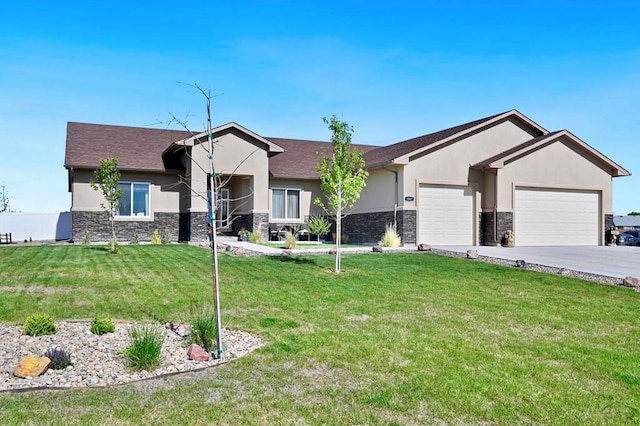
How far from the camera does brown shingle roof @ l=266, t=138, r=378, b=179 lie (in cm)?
2557

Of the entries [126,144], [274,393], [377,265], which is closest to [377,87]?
[377,265]

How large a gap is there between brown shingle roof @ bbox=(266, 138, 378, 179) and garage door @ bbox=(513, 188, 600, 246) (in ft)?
28.0

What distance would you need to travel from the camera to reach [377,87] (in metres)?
19.0

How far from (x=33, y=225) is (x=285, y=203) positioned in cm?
1474

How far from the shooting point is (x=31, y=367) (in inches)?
207

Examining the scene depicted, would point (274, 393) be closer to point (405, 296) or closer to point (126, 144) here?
point (405, 296)

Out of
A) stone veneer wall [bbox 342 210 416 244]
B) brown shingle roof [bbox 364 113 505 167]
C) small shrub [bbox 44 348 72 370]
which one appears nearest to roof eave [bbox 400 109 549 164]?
brown shingle roof [bbox 364 113 505 167]

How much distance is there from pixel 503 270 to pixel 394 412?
1027 centimetres

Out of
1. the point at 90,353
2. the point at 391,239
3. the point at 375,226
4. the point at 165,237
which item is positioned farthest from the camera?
the point at 375,226

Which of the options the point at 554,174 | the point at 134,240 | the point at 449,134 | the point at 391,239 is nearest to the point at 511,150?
→ the point at 554,174

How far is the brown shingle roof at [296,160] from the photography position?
25.6m

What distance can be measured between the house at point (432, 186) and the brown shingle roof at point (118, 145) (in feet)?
0.26

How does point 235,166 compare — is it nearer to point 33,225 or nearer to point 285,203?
point 285,203

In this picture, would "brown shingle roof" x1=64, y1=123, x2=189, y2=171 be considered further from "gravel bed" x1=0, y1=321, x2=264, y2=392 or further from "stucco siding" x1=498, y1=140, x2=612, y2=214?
"gravel bed" x1=0, y1=321, x2=264, y2=392
